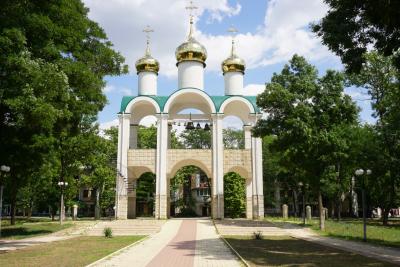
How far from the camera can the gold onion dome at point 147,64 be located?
38.4 metres

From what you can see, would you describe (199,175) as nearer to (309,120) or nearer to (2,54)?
(309,120)

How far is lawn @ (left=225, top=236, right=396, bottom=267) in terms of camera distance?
40.7 ft

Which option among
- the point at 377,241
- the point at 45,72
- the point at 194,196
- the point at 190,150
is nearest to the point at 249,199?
the point at 190,150

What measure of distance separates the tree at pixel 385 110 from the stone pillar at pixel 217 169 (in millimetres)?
11270

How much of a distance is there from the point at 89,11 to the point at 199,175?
43817 millimetres

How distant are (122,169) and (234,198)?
658 inches

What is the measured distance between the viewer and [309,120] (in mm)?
25859

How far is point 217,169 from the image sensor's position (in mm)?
33875

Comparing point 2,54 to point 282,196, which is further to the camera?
point 282,196

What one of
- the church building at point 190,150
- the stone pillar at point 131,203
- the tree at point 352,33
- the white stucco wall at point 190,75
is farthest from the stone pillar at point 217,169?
the tree at point 352,33

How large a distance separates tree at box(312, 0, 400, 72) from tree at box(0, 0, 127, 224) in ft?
30.0

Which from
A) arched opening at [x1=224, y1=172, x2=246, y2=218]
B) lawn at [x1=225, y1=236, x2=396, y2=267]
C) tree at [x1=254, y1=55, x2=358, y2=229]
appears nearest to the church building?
tree at [x1=254, y1=55, x2=358, y2=229]

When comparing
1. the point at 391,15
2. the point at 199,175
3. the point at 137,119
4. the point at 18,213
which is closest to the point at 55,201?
the point at 137,119

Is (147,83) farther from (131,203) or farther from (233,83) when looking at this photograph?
(131,203)
